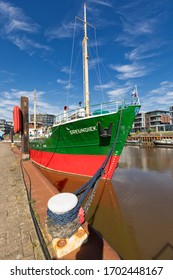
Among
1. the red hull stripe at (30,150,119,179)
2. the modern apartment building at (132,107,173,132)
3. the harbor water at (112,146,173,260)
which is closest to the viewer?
the harbor water at (112,146,173,260)

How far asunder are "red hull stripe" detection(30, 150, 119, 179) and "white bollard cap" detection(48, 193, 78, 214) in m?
7.14

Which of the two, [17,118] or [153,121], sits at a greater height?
[153,121]

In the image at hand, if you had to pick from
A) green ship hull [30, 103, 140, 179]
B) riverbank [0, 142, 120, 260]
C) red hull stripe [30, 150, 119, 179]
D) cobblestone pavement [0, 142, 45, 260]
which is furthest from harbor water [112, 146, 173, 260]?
cobblestone pavement [0, 142, 45, 260]

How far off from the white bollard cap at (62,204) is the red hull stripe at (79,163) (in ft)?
23.4

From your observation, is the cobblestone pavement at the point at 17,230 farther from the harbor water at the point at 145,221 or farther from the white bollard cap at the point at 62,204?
the harbor water at the point at 145,221

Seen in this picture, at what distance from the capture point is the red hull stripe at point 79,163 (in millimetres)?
9617

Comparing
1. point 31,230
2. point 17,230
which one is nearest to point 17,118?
point 17,230

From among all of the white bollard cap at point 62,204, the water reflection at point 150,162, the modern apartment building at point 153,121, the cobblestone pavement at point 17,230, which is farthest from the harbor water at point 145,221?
the modern apartment building at point 153,121

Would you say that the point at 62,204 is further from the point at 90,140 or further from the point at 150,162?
the point at 150,162

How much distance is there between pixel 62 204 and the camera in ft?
7.58

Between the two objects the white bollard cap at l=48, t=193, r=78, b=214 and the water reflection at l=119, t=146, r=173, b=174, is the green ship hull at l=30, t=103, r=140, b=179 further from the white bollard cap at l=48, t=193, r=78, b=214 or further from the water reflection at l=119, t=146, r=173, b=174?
the water reflection at l=119, t=146, r=173, b=174

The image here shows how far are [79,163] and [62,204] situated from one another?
8.36 meters

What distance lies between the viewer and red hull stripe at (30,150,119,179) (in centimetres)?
962

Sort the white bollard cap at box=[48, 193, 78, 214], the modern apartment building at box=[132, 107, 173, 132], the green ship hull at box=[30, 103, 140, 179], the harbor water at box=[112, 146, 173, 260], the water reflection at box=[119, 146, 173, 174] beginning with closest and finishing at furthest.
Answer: the white bollard cap at box=[48, 193, 78, 214], the harbor water at box=[112, 146, 173, 260], the green ship hull at box=[30, 103, 140, 179], the water reflection at box=[119, 146, 173, 174], the modern apartment building at box=[132, 107, 173, 132]
